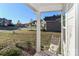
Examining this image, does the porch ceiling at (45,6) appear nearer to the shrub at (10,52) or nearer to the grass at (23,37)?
the grass at (23,37)

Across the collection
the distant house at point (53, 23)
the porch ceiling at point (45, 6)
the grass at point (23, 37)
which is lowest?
the grass at point (23, 37)

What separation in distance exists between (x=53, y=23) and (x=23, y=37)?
1.06 ft

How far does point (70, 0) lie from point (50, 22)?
29cm

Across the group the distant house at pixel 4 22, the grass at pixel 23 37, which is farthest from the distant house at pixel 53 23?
the distant house at pixel 4 22

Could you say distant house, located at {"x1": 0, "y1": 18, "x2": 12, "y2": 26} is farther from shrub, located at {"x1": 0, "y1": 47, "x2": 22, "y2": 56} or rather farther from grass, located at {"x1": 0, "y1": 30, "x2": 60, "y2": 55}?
shrub, located at {"x1": 0, "y1": 47, "x2": 22, "y2": 56}

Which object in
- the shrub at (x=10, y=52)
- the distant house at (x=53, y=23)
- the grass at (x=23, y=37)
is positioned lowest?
the shrub at (x=10, y=52)

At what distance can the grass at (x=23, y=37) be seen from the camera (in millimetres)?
1386

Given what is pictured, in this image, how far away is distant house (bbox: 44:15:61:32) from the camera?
1.38 meters

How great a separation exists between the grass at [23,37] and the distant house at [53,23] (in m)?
0.05

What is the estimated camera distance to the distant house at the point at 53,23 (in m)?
1.38

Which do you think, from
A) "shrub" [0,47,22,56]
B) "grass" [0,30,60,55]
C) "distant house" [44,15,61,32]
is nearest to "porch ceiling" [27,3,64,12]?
"distant house" [44,15,61,32]

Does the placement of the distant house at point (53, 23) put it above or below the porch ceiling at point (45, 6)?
below

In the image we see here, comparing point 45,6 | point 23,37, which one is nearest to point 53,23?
point 45,6

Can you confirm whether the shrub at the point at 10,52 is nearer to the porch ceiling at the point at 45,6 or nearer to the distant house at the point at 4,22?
the distant house at the point at 4,22
